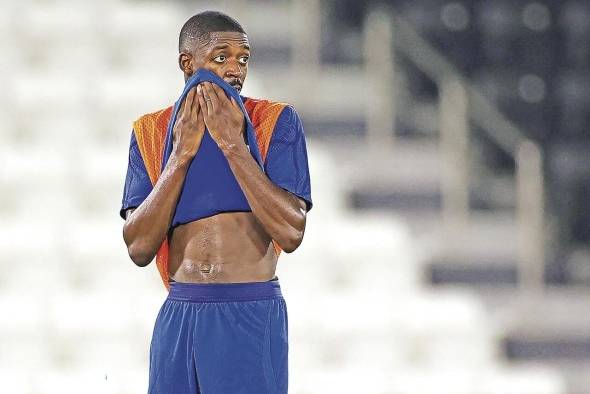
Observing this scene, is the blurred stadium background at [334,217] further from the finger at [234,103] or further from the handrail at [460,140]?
the finger at [234,103]

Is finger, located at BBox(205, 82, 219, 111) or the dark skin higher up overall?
finger, located at BBox(205, 82, 219, 111)

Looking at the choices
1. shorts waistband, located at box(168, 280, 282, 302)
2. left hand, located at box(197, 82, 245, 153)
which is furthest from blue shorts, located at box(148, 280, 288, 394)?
left hand, located at box(197, 82, 245, 153)

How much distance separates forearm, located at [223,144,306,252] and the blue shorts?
99 mm

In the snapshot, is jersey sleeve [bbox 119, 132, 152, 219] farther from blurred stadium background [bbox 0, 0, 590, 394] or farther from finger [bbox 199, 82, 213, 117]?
blurred stadium background [bbox 0, 0, 590, 394]

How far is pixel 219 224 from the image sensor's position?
1892 mm

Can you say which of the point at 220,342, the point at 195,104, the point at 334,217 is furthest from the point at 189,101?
the point at 334,217

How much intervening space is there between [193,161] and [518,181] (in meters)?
2.87

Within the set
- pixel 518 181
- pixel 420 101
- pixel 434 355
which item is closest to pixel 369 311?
pixel 434 355

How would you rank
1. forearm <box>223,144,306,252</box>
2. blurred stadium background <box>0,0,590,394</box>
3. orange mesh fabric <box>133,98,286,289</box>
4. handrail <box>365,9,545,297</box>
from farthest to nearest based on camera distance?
handrail <box>365,9,545,297</box>, blurred stadium background <box>0,0,590,394</box>, orange mesh fabric <box>133,98,286,289</box>, forearm <box>223,144,306,252</box>

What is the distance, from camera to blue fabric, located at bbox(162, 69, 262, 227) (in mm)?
1886

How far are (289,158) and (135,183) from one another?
9.4 inches

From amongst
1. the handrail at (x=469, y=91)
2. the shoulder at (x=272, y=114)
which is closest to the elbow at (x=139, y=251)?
the shoulder at (x=272, y=114)

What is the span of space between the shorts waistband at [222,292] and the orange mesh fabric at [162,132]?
0.23ft

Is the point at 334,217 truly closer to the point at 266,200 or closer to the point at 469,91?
the point at 469,91
